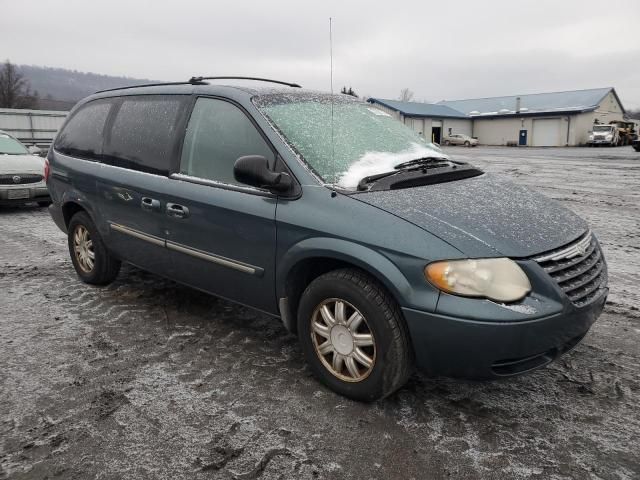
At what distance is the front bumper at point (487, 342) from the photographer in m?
2.31

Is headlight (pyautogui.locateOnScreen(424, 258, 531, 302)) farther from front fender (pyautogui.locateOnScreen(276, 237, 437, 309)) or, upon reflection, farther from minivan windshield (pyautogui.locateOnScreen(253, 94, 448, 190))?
minivan windshield (pyautogui.locateOnScreen(253, 94, 448, 190))

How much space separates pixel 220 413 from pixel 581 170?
55.5 feet

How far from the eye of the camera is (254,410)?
2691 mm

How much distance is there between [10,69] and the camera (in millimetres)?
62750

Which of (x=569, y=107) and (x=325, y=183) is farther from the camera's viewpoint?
(x=569, y=107)

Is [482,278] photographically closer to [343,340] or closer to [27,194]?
[343,340]

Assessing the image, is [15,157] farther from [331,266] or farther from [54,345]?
[331,266]

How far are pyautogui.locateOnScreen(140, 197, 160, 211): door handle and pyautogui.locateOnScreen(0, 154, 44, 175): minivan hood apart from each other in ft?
21.0

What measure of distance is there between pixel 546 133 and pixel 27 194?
48.4m

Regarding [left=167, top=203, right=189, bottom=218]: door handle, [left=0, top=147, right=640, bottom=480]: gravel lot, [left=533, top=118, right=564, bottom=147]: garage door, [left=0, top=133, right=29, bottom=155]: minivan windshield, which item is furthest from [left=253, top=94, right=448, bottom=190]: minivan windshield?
[left=533, top=118, right=564, bottom=147]: garage door

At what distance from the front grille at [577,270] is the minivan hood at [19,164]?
9035 millimetres

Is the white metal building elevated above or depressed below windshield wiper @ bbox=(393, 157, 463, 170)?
above

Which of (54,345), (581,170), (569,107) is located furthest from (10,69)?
(54,345)

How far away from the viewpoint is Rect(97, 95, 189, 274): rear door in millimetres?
3684
